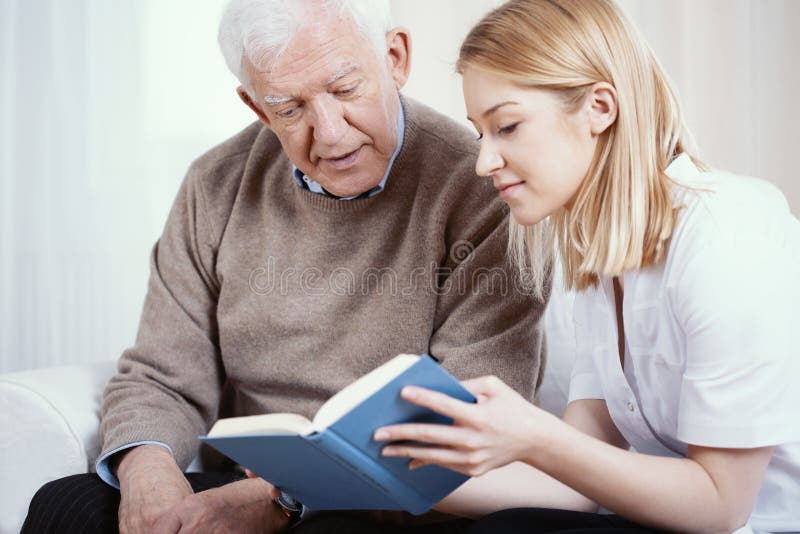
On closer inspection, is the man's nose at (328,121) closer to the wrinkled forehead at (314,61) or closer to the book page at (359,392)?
the wrinkled forehead at (314,61)

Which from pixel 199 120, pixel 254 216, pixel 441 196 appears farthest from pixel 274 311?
pixel 199 120

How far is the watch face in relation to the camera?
55.2 inches

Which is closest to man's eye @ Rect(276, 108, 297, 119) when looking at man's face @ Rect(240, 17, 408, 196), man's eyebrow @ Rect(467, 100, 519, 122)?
man's face @ Rect(240, 17, 408, 196)

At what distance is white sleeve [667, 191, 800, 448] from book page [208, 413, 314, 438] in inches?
18.6

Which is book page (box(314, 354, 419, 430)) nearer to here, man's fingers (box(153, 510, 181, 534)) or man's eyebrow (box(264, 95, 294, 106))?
man's fingers (box(153, 510, 181, 534))

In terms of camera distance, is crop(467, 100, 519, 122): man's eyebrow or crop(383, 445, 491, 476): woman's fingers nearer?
crop(383, 445, 491, 476): woman's fingers

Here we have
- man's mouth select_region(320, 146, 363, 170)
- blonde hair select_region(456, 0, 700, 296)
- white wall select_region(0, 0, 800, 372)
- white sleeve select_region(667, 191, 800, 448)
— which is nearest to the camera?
white sleeve select_region(667, 191, 800, 448)

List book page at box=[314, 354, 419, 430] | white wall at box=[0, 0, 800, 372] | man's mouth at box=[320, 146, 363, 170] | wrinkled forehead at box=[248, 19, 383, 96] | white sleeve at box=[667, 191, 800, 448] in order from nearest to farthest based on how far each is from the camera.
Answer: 1. book page at box=[314, 354, 419, 430]
2. white sleeve at box=[667, 191, 800, 448]
3. wrinkled forehead at box=[248, 19, 383, 96]
4. man's mouth at box=[320, 146, 363, 170]
5. white wall at box=[0, 0, 800, 372]

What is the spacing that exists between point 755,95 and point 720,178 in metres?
1.67

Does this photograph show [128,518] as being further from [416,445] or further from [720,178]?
[720,178]

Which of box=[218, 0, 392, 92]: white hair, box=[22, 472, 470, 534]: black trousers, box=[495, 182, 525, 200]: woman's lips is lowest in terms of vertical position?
box=[22, 472, 470, 534]: black trousers

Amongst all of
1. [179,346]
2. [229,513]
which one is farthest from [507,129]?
[179,346]

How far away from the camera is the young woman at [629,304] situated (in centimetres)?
101

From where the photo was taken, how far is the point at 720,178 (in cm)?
114
